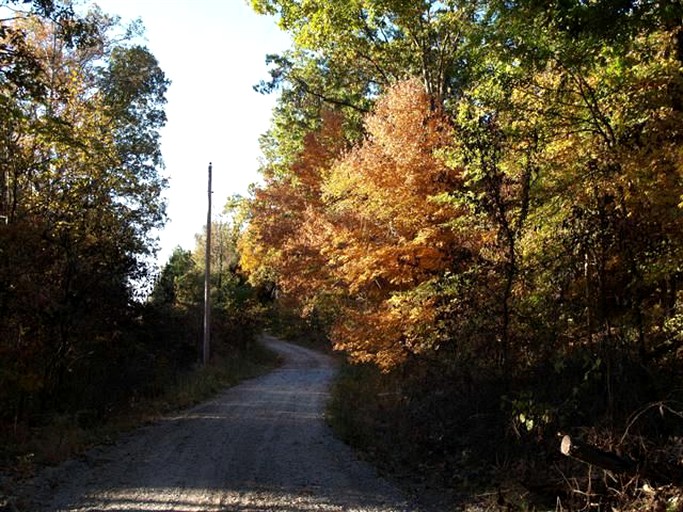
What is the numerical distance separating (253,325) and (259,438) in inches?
998

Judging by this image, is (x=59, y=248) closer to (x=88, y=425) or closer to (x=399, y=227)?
(x=88, y=425)

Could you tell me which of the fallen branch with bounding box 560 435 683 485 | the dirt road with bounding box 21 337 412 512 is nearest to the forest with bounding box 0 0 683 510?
the fallen branch with bounding box 560 435 683 485

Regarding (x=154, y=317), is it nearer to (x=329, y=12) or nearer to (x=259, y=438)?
(x=259, y=438)

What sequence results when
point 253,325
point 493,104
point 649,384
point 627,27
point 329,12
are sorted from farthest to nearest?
point 253,325 → point 329,12 → point 493,104 → point 649,384 → point 627,27

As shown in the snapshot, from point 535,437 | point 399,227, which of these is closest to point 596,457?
point 535,437

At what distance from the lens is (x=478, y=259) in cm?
1052

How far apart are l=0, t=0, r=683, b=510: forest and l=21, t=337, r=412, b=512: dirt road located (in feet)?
3.47

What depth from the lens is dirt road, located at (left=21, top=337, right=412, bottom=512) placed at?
7773mm

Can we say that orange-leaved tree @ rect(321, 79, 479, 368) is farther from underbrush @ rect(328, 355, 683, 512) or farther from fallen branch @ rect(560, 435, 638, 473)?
fallen branch @ rect(560, 435, 638, 473)

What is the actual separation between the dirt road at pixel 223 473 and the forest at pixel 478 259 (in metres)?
1.06

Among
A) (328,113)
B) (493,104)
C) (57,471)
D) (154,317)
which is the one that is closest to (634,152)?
(493,104)

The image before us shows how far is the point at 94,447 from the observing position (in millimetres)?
11078

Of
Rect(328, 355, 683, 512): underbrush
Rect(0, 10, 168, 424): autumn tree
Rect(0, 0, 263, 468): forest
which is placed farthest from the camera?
Rect(0, 10, 168, 424): autumn tree

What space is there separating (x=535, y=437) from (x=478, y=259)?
10.3 ft
